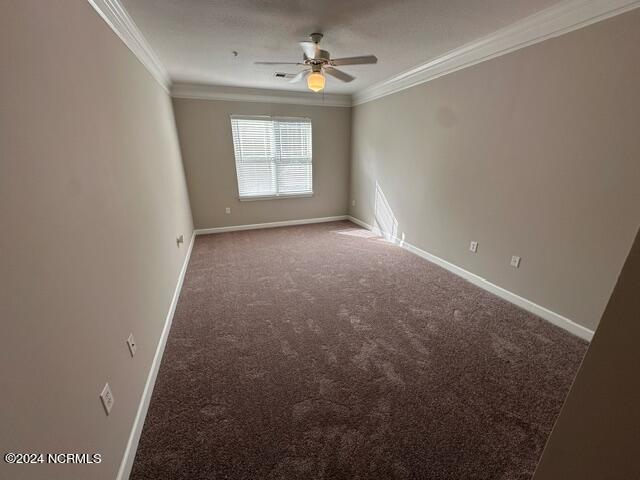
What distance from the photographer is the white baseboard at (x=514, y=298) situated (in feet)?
6.88

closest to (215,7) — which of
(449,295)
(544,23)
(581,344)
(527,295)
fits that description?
(544,23)

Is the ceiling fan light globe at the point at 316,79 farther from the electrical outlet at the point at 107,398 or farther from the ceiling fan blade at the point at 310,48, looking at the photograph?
the electrical outlet at the point at 107,398

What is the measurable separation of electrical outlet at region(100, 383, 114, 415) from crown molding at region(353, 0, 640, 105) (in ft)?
12.0

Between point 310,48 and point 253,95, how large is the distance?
8.43 ft

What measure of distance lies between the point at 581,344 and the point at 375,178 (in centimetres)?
338

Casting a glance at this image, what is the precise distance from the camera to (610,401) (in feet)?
1.83

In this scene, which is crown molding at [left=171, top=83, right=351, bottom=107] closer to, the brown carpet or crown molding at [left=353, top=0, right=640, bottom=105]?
crown molding at [left=353, top=0, right=640, bottom=105]

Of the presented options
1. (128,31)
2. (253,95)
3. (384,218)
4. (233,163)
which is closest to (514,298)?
(384,218)

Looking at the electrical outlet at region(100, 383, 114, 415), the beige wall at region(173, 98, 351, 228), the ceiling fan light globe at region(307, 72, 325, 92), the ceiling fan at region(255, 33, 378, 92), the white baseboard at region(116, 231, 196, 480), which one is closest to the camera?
the electrical outlet at region(100, 383, 114, 415)

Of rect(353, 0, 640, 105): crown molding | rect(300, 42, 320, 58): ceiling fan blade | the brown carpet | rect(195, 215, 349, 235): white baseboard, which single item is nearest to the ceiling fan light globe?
rect(300, 42, 320, 58): ceiling fan blade

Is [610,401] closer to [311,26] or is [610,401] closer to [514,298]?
[514,298]

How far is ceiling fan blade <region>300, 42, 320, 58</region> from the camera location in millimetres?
2094

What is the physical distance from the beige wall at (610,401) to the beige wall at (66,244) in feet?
4.53

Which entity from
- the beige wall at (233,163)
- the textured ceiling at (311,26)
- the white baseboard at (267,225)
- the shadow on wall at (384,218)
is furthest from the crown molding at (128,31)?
the shadow on wall at (384,218)
